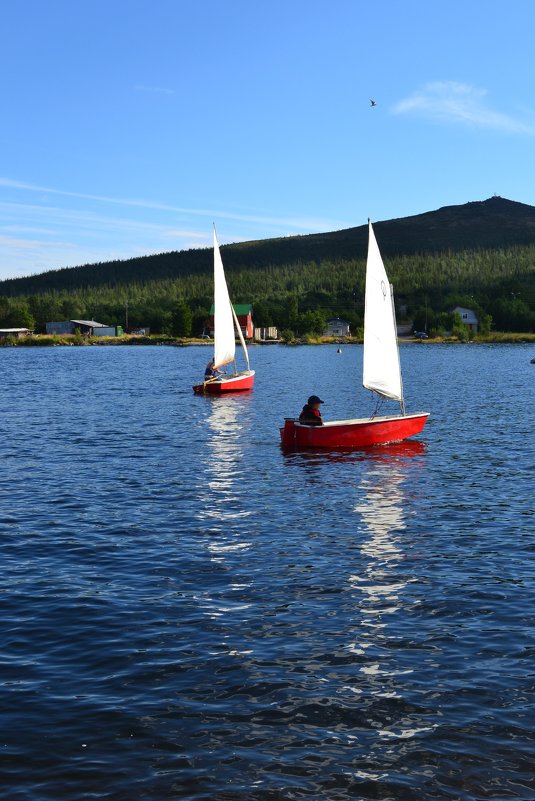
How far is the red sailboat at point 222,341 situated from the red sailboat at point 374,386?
24.2 m

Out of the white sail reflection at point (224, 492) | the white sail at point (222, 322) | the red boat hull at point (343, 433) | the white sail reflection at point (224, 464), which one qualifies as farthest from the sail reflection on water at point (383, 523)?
the white sail at point (222, 322)

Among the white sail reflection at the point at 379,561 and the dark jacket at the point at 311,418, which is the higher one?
the dark jacket at the point at 311,418

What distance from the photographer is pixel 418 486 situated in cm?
3244

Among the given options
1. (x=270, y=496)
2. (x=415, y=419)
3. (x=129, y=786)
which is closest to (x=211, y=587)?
(x=129, y=786)

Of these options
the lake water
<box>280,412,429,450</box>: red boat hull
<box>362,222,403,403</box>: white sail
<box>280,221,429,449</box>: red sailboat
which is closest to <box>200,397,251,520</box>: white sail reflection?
the lake water

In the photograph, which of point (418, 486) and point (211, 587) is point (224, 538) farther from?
point (418, 486)

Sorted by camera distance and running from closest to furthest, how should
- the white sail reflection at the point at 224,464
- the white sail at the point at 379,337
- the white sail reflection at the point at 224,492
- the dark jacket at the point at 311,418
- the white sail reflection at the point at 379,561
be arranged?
1. the white sail reflection at the point at 379,561
2. the white sail reflection at the point at 224,492
3. the white sail reflection at the point at 224,464
4. the dark jacket at the point at 311,418
5. the white sail at the point at 379,337

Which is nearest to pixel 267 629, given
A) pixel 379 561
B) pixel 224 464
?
pixel 379 561

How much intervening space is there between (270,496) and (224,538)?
6.59 m

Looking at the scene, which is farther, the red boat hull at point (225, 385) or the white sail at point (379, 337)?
the red boat hull at point (225, 385)

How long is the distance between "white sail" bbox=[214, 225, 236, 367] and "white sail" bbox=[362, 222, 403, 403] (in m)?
26.5

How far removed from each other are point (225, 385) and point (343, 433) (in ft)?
108

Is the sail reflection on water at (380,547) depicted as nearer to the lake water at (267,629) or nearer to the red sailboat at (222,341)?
the lake water at (267,629)

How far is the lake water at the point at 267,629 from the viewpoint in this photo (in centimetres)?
1163
